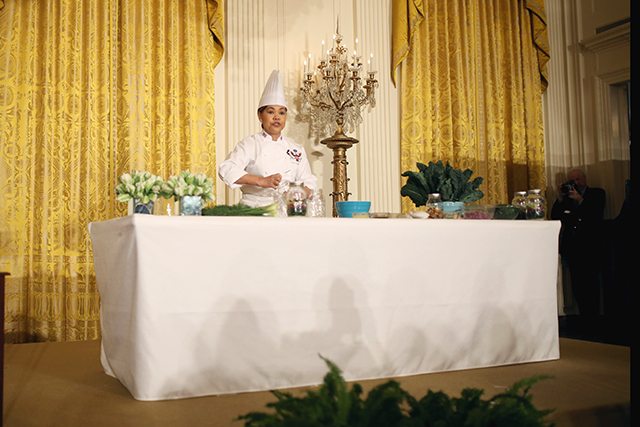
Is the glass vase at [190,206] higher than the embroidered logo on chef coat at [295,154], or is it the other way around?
the embroidered logo on chef coat at [295,154]

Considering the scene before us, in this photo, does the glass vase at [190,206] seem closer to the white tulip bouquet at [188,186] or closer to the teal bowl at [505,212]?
the white tulip bouquet at [188,186]

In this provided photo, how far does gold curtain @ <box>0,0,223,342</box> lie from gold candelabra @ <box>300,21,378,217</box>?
79 centimetres

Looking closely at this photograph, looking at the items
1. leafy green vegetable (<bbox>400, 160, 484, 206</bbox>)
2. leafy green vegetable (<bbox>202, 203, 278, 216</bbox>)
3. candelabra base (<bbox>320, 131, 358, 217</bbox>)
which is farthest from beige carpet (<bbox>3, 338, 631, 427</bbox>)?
candelabra base (<bbox>320, 131, 358, 217</bbox>)

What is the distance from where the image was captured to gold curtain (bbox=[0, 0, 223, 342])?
3.74m

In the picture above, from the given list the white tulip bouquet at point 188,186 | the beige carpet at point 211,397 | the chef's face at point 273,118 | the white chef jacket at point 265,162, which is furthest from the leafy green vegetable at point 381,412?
the chef's face at point 273,118

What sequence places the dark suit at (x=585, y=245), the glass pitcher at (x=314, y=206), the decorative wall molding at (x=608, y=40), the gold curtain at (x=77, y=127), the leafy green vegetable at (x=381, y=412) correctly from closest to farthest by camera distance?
1. the leafy green vegetable at (x=381, y=412)
2. the glass pitcher at (x=314, y=206)
3. the gold curtain at (x=77, y=127)
4. the dark suit at (x=585, y=245)
5. the decorative wall molding at (x=608, y=40)

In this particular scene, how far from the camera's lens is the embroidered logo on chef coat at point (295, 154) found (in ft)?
11.6

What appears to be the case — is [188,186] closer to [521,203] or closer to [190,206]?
[190,206]

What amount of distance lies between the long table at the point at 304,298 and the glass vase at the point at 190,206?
20 cm

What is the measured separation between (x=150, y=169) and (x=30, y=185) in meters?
0.76

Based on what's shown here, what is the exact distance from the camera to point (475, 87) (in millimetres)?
5016

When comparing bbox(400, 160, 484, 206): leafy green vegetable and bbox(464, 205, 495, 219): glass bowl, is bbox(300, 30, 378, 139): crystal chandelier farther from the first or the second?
bbox(464, 205, 495, 219): glass bowl

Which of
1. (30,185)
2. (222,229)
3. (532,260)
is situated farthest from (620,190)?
(30,185)

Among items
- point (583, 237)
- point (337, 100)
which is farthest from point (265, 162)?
point (583, 237)
